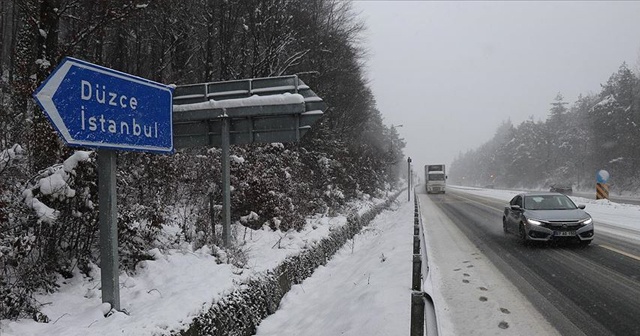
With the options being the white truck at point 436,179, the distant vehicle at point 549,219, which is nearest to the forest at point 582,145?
the white truck at point 436,179

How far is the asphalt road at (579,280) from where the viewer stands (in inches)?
198

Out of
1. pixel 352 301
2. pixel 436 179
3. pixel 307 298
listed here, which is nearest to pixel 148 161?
pixel 307 298

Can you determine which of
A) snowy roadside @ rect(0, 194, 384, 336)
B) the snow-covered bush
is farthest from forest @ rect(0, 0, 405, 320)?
snowy roadside @ rect(0, 194, 384, 336)

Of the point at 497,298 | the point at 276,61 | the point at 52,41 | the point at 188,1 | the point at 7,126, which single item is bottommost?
the point at 497,298

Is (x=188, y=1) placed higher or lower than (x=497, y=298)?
higher

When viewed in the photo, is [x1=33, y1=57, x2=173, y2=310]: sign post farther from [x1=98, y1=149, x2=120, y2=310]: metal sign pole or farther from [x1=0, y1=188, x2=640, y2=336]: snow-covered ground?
[x1=0, y1=188, x2=640, y2=336]: snow-covered ground

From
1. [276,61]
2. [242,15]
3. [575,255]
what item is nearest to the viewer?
[575,255]

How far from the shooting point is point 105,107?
3.76 metres

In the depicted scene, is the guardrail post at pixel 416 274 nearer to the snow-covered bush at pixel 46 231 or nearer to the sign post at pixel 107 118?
the sign post at pixel 107 118

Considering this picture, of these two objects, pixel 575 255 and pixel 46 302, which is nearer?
pixel 46 302

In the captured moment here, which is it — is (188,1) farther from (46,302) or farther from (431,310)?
(431,310)

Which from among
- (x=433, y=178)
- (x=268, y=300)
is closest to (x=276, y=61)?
(x=268, y=300)

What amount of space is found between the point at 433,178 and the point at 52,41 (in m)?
46.5

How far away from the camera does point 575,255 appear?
356 inches
